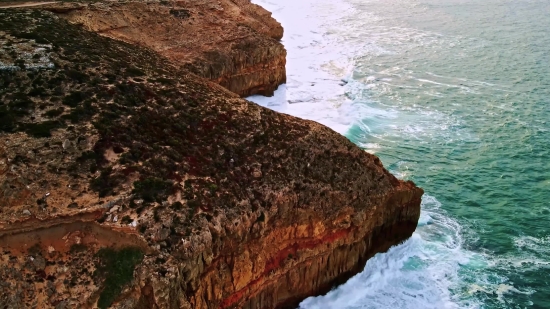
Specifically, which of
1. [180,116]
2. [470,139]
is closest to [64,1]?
[180,116]

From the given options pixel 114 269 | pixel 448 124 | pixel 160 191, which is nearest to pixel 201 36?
pixel 448 124

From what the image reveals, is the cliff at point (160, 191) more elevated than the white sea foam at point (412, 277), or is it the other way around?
the cliff at point (160, 191)

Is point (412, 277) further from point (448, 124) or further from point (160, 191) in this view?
point (448, 124)

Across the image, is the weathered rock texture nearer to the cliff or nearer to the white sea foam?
the cliff

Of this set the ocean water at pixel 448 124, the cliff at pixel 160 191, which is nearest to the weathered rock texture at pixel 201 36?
the ocean water at pixel 448 124

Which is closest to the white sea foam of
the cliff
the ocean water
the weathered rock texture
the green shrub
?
the ocean water

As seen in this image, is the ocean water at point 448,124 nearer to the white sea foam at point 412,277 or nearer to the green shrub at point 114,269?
the white sea foam at point 412,277
